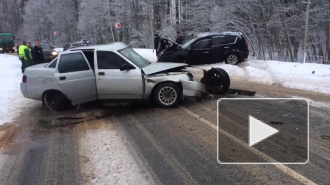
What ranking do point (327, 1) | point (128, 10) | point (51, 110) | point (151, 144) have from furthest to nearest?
point (128, 10) < point (327, 1) < point (51, 110) < point (151, 144)

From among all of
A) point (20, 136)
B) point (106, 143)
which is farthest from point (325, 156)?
point (20, 136)

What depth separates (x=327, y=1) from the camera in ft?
62.8

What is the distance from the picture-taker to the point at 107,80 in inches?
287

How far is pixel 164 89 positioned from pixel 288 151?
11.3ft

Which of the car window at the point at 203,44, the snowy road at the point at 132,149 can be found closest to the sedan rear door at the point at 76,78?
the snowy road at the point at 132,149

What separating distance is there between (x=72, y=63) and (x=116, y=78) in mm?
1226

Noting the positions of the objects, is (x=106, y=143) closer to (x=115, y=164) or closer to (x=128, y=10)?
(x=115, y=164)

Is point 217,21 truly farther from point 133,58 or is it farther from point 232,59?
point 133,58
